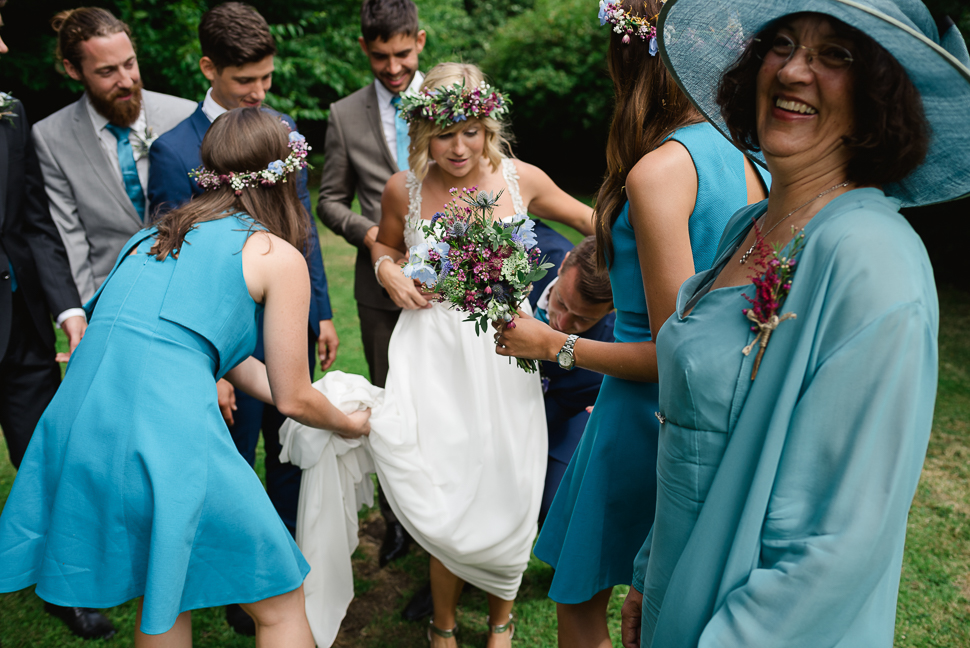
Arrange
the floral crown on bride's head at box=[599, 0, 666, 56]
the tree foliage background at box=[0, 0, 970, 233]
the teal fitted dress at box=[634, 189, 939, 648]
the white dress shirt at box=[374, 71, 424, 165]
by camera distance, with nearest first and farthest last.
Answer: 1. the teal fitted dress at box=[634, 189, 939, 648]
2. the floral crown on bride's head at box=[599, 0, 666, 56]
3. the white dress shirt at box=[374, 71, 424, 165]
4. the tree foliage background at box=[0, 0, 970, 233]

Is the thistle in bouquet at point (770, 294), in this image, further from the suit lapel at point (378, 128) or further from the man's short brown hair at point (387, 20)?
the man's short brown hair at point (387, 20)

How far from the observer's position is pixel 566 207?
394cm

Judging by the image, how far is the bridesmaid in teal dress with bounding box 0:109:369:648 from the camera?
237 centimetres

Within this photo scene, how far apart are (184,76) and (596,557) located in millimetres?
12581

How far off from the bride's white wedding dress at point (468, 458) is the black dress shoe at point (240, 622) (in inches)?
45.5

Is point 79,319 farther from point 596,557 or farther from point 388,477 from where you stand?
point 596,557

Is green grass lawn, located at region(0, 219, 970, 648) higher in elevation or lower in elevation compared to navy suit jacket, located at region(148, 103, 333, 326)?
lower

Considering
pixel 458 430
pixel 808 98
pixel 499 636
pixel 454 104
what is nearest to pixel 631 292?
pixel 808 98

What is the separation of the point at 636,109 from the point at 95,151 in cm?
318

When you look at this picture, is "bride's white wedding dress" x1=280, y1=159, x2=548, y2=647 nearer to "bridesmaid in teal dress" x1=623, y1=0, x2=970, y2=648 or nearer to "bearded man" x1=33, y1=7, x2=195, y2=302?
"bridesmaid in teal dress" x1=623, y1=0, x2=970, y2=648

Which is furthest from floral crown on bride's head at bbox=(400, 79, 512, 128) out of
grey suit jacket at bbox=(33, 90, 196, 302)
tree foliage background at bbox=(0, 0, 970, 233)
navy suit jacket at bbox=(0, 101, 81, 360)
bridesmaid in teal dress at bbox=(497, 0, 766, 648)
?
tree foliage background at bbox=(0, 0, 970, 233)

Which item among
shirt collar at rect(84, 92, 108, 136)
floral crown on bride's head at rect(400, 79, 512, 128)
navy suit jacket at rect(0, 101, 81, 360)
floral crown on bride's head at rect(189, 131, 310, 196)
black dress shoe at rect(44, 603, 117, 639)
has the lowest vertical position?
black dress shoe at rect(44, 603, 117, 639)

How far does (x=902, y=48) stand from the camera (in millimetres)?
1324

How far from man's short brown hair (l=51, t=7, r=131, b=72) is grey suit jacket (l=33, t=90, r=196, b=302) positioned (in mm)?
276
